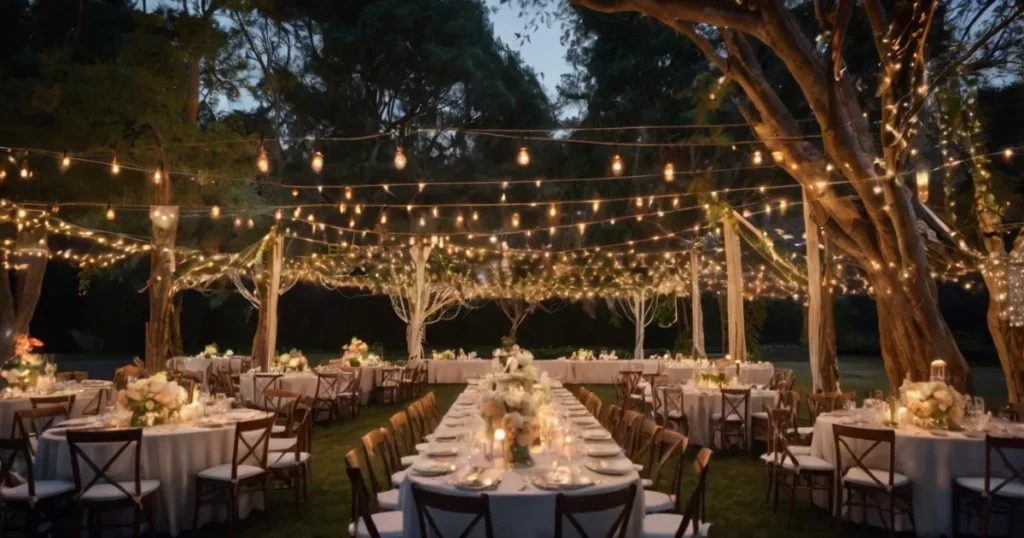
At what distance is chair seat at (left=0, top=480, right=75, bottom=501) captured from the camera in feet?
15.0

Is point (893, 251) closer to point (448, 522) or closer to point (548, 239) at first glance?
point (448, 522)

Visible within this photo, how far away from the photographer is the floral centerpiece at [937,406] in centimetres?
538

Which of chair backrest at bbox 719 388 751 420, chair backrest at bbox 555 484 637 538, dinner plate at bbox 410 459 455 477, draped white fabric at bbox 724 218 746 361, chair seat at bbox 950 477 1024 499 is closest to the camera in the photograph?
chair backrest at bbox 555 484 637 538

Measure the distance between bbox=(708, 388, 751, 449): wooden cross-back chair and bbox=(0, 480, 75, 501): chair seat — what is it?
20.1ft

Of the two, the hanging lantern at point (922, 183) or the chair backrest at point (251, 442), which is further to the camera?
the hanging lantern at point (922, 183)

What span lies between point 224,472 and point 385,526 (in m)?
1.80

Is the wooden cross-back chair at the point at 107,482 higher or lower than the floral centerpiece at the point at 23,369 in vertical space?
lower

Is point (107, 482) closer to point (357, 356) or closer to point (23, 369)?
point (23, 369)

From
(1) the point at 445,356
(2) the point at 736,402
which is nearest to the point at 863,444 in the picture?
(2) the point at 736,402

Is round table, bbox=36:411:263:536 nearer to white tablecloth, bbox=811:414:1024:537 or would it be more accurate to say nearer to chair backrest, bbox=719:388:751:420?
white tablecloth, bbox=811:414:1024:537

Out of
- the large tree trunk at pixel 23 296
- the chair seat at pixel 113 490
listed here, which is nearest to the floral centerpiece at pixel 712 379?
the chair seat at pixel 113 490

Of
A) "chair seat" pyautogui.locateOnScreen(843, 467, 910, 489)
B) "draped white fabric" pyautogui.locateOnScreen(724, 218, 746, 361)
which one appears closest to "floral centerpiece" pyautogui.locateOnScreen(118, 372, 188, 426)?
"chair seat" pyautogui.locateOnScreen(843, 467, 910, 489)

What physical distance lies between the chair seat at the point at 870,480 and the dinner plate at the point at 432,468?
2.97 m

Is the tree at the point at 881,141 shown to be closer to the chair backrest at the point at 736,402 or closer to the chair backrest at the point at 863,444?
the chair backrest at the point at 736,402
